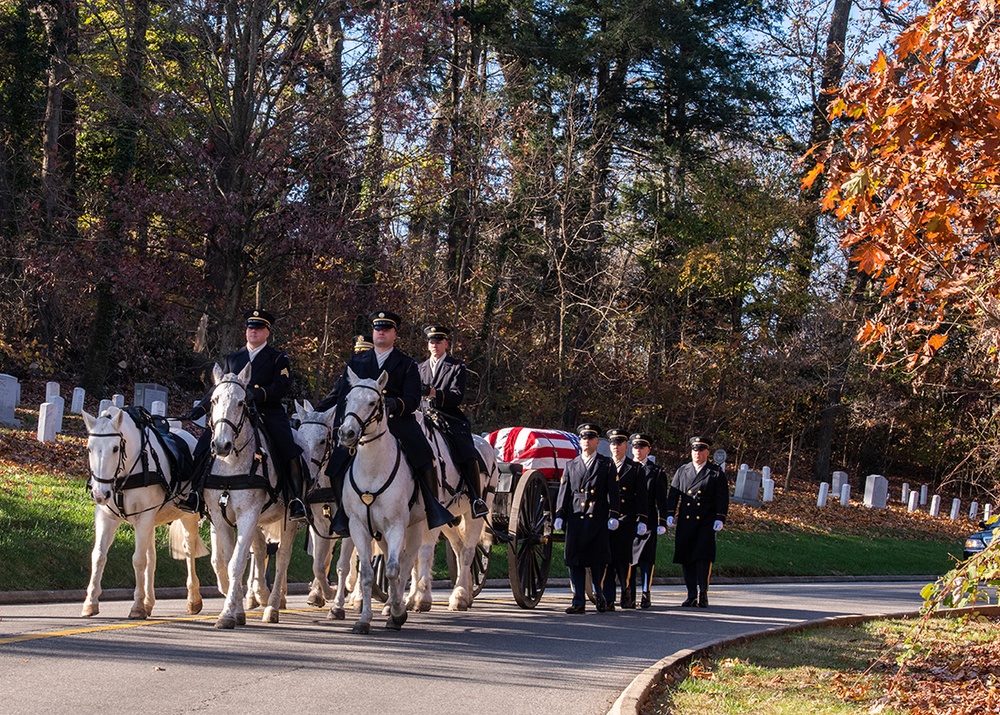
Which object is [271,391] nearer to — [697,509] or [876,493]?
[697,509]

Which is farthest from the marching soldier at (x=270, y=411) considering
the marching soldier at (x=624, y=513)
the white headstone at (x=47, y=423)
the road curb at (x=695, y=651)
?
the white headstone at (x=47, y=423)

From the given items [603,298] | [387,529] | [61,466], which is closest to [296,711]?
[387,529]

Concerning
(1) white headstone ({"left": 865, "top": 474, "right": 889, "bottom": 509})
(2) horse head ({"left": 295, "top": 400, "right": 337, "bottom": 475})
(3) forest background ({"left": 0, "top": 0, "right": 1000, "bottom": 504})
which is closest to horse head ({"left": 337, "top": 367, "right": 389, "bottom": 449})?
(2) horse head ({"left": 295, "top": 400, "right": 337, "bottom": 475})

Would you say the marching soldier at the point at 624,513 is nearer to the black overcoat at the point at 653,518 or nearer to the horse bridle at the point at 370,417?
the black overcoat at the point at 653,518

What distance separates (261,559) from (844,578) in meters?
17.9

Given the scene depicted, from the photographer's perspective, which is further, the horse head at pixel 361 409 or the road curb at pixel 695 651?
the horse head at pixel 361 409

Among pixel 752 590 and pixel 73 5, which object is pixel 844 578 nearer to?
pixel 752 590

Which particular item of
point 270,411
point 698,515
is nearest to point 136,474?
point 270,411

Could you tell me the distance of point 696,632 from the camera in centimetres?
1360

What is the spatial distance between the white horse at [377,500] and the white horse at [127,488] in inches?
69.6

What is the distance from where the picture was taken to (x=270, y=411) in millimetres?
12070

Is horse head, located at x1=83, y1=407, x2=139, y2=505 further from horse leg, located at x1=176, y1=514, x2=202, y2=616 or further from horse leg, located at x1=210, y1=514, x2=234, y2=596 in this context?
horse leg, located at x1=176, y1=514, x2=202, y2=616

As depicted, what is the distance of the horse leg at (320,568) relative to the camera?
13008mm

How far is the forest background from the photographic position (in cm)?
2148
